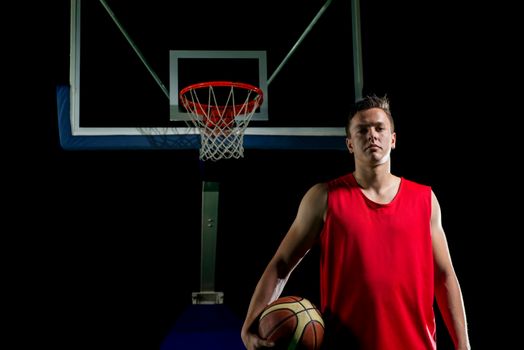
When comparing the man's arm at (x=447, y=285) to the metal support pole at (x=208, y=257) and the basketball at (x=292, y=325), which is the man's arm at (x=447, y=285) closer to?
the basketball at (x=292, y=325)

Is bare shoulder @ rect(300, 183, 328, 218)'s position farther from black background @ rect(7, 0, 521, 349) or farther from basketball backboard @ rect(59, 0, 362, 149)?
black background @ rect(7, 0, 521, 349)

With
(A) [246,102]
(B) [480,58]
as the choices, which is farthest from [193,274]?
(B) [480,58]

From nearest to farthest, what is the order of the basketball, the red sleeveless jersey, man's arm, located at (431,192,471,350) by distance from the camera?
1. the basketball
2. the red sleeveless jersey
3. man's arm, located at (431,192,471,350)

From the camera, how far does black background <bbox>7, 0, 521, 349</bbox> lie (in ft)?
10.3

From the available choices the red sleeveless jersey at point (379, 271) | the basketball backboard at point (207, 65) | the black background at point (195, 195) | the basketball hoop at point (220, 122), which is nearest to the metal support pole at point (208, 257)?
the basketball hoop at point (220, 122)

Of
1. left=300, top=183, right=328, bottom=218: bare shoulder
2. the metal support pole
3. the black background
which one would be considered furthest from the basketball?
the black background

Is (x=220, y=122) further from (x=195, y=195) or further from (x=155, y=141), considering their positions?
(x=195, y=195)

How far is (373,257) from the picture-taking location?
5.83ft

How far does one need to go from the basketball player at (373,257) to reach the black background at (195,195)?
4.00 ft

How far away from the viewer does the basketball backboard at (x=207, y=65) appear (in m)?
2.68

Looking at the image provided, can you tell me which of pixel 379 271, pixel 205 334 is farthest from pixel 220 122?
pixel 379 271

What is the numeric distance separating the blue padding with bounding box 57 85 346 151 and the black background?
Result: 16.7 inches

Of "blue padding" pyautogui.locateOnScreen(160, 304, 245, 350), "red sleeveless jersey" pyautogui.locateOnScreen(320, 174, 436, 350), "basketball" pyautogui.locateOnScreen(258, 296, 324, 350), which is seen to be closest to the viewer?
"basketball" pyautogui.locateOnScreen(258, 296, 324, 350)

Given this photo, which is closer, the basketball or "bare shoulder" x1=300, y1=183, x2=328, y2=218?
the basketball
